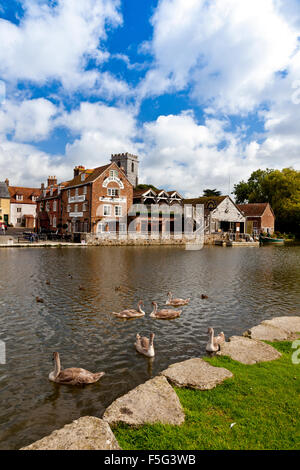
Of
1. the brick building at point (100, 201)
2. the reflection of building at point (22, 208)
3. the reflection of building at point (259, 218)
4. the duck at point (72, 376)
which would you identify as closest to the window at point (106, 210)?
the brick building at point (100, 201)

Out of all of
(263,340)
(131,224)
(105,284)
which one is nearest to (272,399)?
(263,340)

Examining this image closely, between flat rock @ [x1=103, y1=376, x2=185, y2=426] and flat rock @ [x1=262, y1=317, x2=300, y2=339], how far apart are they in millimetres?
5864

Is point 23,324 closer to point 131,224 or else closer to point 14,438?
point 14,438

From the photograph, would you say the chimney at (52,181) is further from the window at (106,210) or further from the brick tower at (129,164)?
the brick tower at (129,164)

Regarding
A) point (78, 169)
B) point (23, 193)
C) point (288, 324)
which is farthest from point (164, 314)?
point (23, 193)

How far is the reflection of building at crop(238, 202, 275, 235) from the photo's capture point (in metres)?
77.2

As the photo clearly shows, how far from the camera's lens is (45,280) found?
1972 centimetres

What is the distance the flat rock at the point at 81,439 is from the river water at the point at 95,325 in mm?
1000

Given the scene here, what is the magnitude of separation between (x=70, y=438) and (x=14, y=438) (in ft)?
4.96

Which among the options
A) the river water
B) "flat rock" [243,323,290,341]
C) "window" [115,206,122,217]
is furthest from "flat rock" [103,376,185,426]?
"window" [115,206,122,217]

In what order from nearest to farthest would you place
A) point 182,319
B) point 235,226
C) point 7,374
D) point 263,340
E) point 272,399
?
1. point 272,399
2. point 7,374
3. point 263,340
4. point 182,319
5. point 235,226

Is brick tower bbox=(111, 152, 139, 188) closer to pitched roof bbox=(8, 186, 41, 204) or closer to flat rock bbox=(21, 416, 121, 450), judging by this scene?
pitched roof bbox=(8, 186, 41, 204)

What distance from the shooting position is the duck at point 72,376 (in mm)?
7473

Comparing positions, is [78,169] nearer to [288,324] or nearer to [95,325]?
[95,325]
